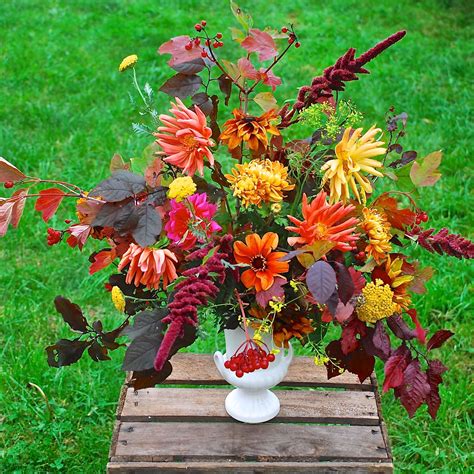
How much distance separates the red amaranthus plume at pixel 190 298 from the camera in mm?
1023

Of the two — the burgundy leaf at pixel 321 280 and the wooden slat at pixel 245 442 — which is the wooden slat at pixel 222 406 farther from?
the burgundy leaf at pixel 321 280

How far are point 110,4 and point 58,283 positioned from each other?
2.97m

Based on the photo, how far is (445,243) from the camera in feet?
4.31

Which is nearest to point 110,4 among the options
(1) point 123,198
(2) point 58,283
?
(2) point 58,283

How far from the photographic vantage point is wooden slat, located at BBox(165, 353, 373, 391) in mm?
1813

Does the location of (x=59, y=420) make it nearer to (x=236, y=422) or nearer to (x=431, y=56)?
(x=236, y=422)

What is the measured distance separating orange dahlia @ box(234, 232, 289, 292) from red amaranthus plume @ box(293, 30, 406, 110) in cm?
26

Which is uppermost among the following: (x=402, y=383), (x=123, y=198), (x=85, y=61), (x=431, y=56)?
(x=123, y=198)

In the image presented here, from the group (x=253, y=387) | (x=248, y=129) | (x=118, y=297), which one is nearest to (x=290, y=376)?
(x=253, y=387)

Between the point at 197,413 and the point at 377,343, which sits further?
the point at 197,413

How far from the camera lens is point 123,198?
4.11 feet

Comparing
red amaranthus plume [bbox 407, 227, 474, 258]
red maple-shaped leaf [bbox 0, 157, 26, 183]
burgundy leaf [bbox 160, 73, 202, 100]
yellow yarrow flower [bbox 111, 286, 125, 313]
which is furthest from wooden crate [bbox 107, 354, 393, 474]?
burgundy leaf [bbox 160, 73, 202, 100]

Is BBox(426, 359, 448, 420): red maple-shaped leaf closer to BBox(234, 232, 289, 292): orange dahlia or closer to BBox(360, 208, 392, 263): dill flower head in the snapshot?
BBox(360, 208, 392, 263): dill flower head

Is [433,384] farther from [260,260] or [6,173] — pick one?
[6,173]
